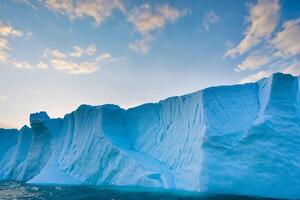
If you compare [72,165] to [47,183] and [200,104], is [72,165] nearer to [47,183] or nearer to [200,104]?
[47,183]

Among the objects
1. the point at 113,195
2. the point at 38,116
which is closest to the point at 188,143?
the point at 113,195

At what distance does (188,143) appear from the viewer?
65.0 feet

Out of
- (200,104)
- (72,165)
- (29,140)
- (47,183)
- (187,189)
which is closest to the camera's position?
(187,189)

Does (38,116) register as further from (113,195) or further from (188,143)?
(113,195)

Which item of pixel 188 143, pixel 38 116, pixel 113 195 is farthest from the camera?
pixel 38 116

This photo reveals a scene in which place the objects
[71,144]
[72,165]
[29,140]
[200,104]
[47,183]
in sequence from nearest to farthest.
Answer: [200,104], [47,183], [72,165], [71,144], [29,140]

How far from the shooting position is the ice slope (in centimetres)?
1593

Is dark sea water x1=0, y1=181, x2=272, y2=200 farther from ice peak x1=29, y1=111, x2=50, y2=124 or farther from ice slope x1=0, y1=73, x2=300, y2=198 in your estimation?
ice peak x1=29, y1=111, x2=50, y2=124

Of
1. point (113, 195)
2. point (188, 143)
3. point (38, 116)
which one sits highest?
point (38, 116)

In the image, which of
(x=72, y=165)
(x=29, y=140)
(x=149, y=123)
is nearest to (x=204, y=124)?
(x=149, y=123)

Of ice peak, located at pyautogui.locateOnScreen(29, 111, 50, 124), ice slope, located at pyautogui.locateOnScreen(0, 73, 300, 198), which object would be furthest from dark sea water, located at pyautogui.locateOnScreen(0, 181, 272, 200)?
ice peak, located at pyautogui.locateOnScreen(29, 111, 50, 124)

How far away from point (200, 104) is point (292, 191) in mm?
7826

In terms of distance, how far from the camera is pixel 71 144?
26.6 metres

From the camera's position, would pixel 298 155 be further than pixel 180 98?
No
